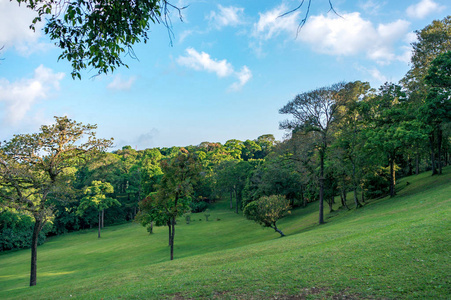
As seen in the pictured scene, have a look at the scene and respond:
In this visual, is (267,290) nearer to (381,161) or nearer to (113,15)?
(113,15)

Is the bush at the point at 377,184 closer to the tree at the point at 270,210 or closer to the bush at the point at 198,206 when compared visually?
the tree at the point at 270,210

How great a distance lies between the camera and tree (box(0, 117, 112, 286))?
1800 centimetres

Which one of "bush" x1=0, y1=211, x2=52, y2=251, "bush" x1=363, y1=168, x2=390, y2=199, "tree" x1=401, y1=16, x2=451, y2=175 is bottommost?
"bush" x1=0, y1=211, x2=52, y2=251

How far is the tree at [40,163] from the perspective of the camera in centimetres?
1800

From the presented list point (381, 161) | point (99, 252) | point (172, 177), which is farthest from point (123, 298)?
point (99, 252)

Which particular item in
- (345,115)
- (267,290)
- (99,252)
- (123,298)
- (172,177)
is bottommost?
(99,252)

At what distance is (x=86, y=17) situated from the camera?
6281mm

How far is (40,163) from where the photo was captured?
64.5 ft

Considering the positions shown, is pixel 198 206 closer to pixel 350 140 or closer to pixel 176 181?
pixel 350 140

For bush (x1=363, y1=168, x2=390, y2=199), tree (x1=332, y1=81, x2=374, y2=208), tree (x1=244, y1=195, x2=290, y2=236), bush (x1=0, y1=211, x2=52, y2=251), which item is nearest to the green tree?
tree (x1=332, y1=81, x2=374, y2=208)

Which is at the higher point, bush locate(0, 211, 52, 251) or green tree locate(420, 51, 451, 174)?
green tree locate(420, 51, 451, 174)

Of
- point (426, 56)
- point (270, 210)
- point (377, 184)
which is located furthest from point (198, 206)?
point (426, 56)

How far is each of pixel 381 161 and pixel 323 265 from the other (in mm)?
22739

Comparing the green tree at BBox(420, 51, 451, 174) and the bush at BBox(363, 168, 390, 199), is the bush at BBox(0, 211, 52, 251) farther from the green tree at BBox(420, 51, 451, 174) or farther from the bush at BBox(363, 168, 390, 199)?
the green tree at BBox(420, 51, 451, 174)
